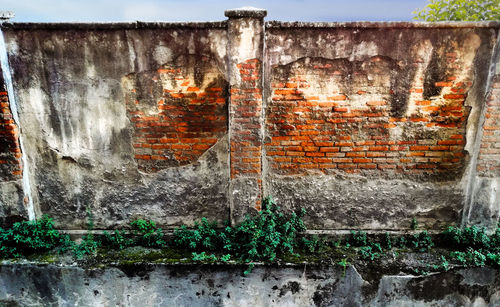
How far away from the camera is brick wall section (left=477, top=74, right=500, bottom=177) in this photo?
10.7ft

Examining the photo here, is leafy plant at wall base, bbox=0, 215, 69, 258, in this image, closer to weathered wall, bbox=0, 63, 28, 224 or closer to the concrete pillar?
weathered wall, bbox=0, 63, 28, 224

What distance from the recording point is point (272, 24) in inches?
123

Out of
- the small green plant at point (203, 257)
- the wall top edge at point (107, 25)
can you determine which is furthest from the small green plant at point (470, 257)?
the wall top edge at point (107, 25)

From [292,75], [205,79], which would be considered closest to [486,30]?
[292,75]

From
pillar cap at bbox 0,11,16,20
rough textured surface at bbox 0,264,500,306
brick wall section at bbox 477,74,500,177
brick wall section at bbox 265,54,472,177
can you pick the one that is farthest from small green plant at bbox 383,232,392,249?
pillar cap at bbox 0,11,16,20

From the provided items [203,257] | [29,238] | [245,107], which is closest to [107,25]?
[245,107]

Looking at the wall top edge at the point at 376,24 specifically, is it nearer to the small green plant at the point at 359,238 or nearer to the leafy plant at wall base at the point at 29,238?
the small green plant at the point at 359,238

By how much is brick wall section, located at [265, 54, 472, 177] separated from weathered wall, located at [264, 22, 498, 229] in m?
0.01

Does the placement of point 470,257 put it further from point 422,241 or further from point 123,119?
point 123,119

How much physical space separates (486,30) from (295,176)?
8.74ft

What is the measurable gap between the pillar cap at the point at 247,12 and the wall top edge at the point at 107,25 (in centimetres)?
13

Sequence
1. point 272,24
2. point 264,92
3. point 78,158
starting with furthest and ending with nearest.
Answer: point 78,158 < point 264,92 < point 272,24

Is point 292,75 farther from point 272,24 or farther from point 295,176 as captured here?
point 295,176

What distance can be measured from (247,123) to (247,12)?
118cm
